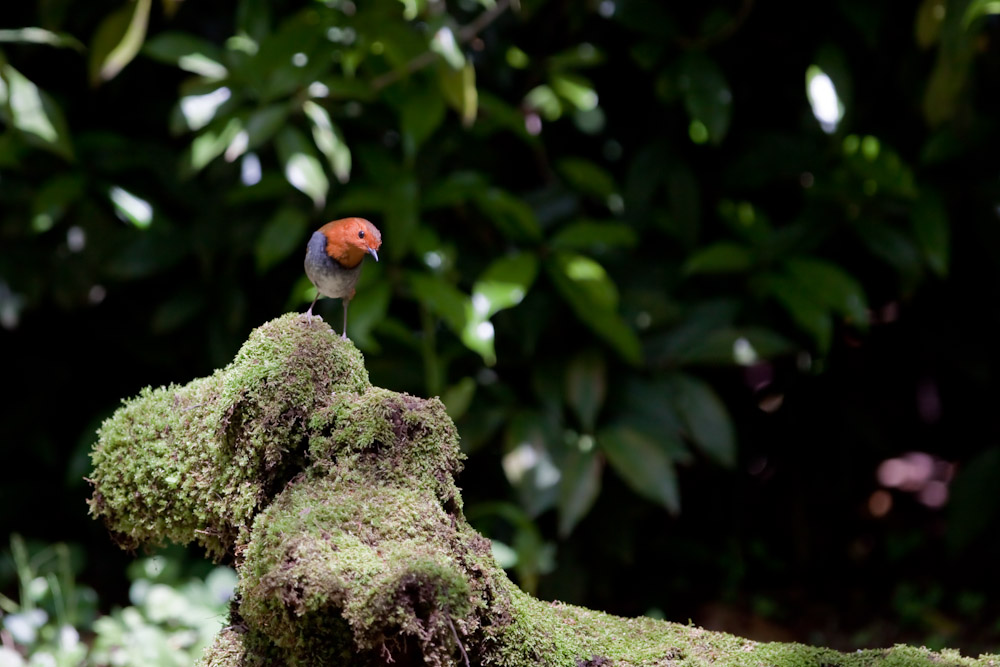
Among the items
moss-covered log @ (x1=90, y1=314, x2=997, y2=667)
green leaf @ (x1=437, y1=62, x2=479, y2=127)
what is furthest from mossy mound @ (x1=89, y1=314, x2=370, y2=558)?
green leaf @ (x1=437, y1=62, x2=479, y2=127)

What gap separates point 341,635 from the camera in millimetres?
1123

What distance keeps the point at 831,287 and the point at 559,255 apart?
0.84 m

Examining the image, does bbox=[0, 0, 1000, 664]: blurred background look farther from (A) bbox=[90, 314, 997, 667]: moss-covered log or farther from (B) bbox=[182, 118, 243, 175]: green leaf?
(A) bbox=[90, 314, 997, 667]: moss-covered log

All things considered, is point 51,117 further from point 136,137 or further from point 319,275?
point 319,275

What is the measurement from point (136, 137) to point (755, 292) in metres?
2.18

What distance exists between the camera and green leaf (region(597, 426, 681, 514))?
287cm

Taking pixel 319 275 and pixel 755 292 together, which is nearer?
pixel 319 275

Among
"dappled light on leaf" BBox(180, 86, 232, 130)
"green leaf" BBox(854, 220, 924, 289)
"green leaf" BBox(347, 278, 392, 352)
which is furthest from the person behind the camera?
"green leaf" BBox(854, 220, 924, 289)

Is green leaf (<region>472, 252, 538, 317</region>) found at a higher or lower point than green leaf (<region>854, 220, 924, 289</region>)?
lower

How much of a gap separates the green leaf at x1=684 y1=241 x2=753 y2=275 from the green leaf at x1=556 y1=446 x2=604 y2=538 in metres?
0.66

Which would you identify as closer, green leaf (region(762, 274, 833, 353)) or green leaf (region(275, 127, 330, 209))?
green leaf (region(275, 127, 330, 209))

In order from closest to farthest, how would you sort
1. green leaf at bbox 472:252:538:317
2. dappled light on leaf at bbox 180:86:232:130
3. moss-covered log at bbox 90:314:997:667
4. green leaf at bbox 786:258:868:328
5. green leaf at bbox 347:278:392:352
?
1. moss-covered log at bbox 90:314:997:667
2. green leaf at bbox 347:278:392:352
3. green leaf at bbox 472:252:538:317
4. dappled light on leaf at bbox 180:86:232:130
5. green leaf at bbox 786:258:868:328

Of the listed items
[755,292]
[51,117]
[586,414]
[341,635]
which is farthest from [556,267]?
[341,635]

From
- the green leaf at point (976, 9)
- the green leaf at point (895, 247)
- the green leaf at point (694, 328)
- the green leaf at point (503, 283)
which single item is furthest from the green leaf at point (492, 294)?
the green leaf at point (976, 9)
